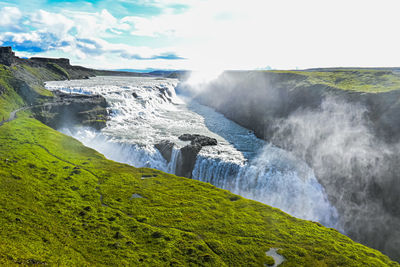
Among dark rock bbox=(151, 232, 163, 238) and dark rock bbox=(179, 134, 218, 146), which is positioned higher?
dark rock bbox=(179, 134, 218, 146)

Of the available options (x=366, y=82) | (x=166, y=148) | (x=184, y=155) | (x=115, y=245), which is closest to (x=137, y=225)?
(x=115, y=245)

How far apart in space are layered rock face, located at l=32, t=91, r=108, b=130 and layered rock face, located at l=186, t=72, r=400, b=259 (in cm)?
5758

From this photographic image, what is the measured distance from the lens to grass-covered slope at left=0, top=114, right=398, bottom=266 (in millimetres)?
21578

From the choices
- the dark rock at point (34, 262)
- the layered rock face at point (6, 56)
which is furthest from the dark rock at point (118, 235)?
the layered rock face at point (6, 56)

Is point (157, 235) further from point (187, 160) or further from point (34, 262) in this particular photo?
point (187, 160)

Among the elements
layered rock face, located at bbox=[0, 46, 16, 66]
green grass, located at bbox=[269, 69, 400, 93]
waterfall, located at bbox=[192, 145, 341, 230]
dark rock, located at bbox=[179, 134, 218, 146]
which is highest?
layered rock face, located at bbox=[0, 46, 16, 66]

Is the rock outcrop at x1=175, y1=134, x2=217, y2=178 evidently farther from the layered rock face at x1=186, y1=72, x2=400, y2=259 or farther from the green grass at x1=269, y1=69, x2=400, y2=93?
the green grass at x1=269, y1=69, x2=400, y2=93

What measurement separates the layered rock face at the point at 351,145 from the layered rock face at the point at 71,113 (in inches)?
2267

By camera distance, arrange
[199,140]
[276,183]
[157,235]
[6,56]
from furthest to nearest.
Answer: [6,56] < [199,140] < [276,183] < [157,235]

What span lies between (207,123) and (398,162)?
65.4 metres

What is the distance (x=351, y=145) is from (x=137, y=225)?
160 feet

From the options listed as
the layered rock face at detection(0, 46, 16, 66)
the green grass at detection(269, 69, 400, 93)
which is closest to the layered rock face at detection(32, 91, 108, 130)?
the layered rock face at detection(0, 46, 16, 66)

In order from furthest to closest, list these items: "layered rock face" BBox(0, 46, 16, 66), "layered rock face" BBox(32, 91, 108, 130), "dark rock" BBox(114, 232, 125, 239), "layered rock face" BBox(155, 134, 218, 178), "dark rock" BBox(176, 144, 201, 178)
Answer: "layered rock face" BBox(0, 46, 16, 66) → "layered rock face" BBox(32, 91, 108, 130) → "layered rock face" BBox(155, 134, 218, 178) → "dark rock" BBox(176, 144, 201, 178) → "dark rock" BBox(114, 232, 125, 239)

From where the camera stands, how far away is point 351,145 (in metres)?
51.1
